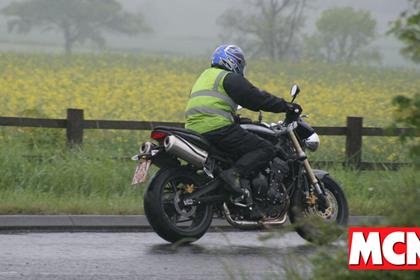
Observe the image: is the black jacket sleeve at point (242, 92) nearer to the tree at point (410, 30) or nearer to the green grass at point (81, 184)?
the green grass at point (81, 184)

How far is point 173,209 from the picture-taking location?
1015 centimetres

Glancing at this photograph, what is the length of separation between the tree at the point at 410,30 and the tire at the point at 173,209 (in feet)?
15.4

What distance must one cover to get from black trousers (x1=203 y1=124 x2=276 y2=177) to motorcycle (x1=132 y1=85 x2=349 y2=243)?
0.25 feet

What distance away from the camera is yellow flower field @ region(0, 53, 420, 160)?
77.4 feet

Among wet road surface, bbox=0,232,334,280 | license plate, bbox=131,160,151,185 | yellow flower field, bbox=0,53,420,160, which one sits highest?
yellow flower field, bbox=0,53,420,160

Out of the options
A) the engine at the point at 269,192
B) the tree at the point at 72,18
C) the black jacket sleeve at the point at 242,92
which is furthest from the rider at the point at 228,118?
the tree at the point at 72,18

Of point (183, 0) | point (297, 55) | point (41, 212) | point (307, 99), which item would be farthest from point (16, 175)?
point (183, 0)

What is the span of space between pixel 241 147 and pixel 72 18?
80.2m

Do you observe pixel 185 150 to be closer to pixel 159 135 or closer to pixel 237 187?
pixel 159 135

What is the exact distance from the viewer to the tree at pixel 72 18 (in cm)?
8944

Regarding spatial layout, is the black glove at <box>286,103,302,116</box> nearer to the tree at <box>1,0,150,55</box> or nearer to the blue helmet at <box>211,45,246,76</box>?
the blue helmet at <box>211,45,246,76</box>

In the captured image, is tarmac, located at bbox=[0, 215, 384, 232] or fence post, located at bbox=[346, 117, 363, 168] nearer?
tarmac, located at bbox=[0, 215, 384, 232]

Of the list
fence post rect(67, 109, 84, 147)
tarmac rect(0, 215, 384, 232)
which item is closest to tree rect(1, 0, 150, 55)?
fence post rect(67, 109, 84, 147)

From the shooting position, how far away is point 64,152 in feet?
47.7
